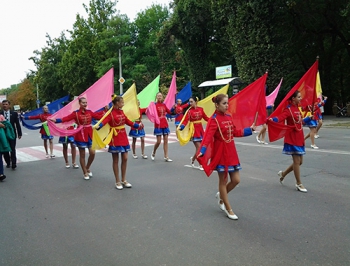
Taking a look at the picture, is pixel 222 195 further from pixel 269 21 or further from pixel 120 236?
pixel 269 21

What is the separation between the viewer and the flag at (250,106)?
5352mm

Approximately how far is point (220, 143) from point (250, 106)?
1088 mm

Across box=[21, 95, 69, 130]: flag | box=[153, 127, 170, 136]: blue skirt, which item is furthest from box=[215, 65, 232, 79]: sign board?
box=[21, 95, 69, 130]: flag

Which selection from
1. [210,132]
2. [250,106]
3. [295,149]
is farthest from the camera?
[295,149]

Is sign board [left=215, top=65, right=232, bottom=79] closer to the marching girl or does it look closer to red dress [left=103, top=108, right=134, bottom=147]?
the marching girl

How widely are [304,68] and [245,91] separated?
25717 mm

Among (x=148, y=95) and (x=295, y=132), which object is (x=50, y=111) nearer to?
(x=148, y=95)

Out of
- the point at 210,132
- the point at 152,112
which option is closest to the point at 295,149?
the point at 210,132

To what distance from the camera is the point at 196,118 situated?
27.3 feet

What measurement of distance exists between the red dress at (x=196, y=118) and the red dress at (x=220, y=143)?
348 centimetres

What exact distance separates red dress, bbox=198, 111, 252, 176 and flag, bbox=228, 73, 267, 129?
0.60m

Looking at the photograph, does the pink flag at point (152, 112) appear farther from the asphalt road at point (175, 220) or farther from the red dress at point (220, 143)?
the red dress at point (220, 143)

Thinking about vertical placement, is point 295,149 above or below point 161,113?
below

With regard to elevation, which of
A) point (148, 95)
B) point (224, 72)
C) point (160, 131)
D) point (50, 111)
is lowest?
point (160, 131)
